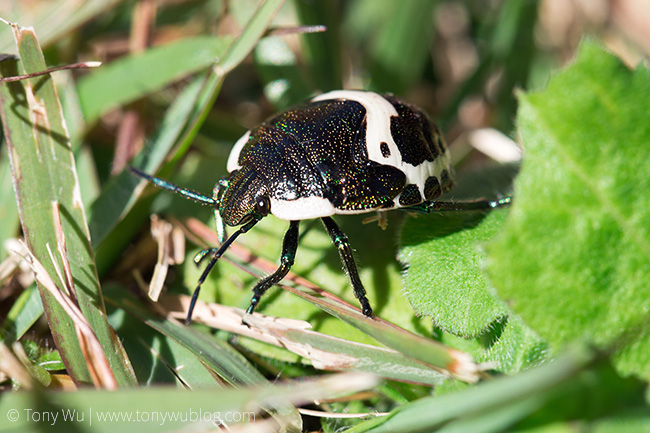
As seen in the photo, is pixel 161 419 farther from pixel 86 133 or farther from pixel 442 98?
pixel 442 98

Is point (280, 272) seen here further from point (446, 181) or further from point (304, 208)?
point (446, 181)

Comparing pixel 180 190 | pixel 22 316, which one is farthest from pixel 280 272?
pixel 22 316

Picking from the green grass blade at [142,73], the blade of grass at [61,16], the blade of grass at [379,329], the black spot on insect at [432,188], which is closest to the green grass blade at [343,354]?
the blade of grass at [379,329]

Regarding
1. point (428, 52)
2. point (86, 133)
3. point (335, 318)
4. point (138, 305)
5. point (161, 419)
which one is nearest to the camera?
point (161, 419)

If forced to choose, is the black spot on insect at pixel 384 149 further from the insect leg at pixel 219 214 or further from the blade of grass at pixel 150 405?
the blade of grass at pixel 150 405

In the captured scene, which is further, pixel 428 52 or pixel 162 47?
pixel 428 52

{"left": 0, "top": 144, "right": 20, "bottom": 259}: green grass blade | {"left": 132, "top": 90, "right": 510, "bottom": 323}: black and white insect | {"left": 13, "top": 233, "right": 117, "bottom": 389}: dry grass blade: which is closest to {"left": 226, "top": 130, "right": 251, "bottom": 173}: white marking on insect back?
{"left": 132, "top": 90, "right": 510, "bottom": 323}: black and white insect

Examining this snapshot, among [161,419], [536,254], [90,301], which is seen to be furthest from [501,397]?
[90,301]
